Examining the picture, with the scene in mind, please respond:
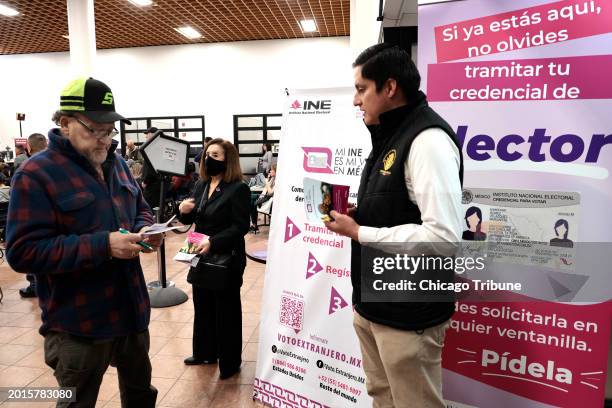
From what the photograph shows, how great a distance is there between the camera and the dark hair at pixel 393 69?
1.29m

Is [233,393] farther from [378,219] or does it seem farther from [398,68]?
[398,68]

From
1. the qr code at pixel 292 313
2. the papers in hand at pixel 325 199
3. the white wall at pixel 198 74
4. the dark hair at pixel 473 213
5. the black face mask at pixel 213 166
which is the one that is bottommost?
the qr code at pixel 292 313

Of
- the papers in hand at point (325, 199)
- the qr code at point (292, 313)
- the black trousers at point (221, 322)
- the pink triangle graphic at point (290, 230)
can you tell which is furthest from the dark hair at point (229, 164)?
the papers in hand at point (325, 199)

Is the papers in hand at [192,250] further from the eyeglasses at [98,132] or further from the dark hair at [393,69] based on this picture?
the dark hair at [393,69]

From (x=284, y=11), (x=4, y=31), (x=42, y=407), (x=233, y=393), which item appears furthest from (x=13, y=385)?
(x=4, y=31)

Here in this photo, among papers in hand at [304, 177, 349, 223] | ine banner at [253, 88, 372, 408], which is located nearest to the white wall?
ine banner at [253, 88, 372, 408]

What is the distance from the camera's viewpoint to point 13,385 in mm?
2574

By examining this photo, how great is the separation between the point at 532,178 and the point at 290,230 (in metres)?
1.23

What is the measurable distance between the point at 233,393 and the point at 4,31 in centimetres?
1170

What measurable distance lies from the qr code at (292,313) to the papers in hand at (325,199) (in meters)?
0.93

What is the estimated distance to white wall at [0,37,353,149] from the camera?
37.4 ft

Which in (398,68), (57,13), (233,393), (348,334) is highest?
(57,13)

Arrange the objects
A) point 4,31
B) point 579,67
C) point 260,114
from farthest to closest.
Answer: point 260,114 → point 4,31 → point 579,67

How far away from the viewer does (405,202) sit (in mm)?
1257
